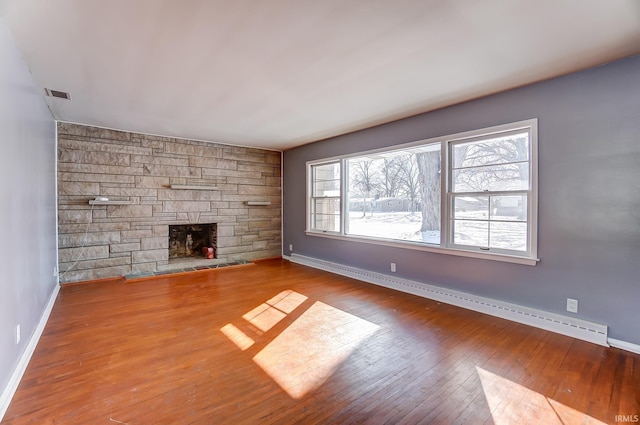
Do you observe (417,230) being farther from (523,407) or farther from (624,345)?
(523,407)

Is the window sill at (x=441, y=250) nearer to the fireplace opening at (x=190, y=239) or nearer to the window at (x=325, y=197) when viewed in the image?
the window at (x=325, y=197)

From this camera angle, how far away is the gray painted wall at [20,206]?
6.32 feet

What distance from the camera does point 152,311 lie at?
3.46 meters

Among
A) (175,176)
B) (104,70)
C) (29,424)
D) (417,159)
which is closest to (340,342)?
(29,424)

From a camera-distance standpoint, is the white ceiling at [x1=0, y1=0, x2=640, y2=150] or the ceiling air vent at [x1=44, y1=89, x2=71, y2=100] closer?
the white ceiling at [x1=0, y1=0, x2=640, y2=150]

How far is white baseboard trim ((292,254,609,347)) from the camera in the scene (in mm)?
2712

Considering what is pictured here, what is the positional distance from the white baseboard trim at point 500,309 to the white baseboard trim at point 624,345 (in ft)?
0.15

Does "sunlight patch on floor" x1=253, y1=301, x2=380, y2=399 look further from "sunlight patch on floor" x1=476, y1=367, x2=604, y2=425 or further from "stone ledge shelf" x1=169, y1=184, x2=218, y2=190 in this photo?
"stone ledge shelf" x1=169, y1=184, x2=218, y2=190

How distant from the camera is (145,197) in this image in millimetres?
5246

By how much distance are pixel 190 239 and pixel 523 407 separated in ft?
20.2

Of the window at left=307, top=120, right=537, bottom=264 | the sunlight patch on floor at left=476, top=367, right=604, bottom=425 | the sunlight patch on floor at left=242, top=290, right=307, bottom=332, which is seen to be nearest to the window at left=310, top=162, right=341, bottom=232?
the window at left=307, top=120, right=537, bottom=264

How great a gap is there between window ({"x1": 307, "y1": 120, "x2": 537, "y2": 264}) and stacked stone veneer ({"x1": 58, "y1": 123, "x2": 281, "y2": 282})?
87.4 inches

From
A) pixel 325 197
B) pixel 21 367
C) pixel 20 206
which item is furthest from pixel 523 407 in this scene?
pixel 325 197

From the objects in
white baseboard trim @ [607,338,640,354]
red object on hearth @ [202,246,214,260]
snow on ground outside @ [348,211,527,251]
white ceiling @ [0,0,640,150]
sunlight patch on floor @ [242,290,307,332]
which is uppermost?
white ceiling @ [0,0,640,150]
